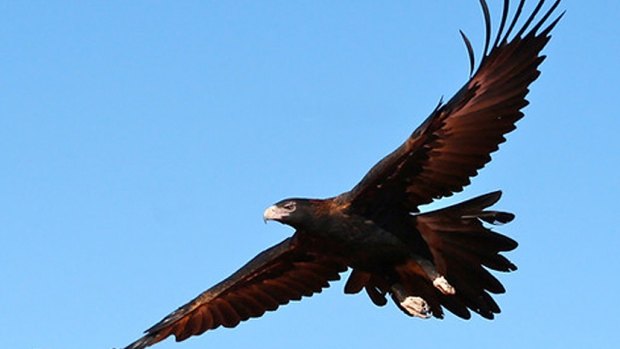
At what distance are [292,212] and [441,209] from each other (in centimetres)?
125

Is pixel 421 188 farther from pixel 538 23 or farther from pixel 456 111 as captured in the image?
pixel 538 23

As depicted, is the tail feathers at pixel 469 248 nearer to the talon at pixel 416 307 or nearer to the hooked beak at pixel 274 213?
the talon at pixel 416 307

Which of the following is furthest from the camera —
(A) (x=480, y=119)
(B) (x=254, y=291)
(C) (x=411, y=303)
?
(B) (x=254, y=291)

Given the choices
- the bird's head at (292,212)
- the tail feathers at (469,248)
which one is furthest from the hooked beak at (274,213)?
the tail feathers at (469,248)

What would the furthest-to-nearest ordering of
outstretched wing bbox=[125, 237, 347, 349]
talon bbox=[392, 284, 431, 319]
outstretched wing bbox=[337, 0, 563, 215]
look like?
outstretched wing bbox=[125, 237, 347, 349], talon bbox=[392, 284, 431, 319], outstretched wing bbox=[337, 0, 563, 215]

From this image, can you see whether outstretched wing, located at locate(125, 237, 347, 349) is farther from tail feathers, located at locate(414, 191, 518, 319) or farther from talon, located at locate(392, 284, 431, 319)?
tail feathers, located at locate(414, 191, 518, 319)

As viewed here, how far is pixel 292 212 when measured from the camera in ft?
47.1

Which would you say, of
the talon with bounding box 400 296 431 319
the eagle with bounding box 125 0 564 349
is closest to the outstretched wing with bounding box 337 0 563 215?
the eagle with bounding box 125 0 564 349

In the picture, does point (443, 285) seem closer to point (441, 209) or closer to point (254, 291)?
point (441, 209)

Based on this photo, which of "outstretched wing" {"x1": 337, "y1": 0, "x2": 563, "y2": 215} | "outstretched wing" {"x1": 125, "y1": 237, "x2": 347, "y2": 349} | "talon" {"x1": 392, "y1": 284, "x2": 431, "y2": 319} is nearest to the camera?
"outstretched wing" {"x1": 337, "y1": 0, "x2": 563, "y2": 215}

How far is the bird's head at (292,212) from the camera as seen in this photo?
14.3 metres

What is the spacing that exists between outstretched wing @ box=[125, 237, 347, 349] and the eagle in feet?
2.40

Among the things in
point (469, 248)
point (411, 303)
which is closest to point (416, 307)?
point (411, 303)

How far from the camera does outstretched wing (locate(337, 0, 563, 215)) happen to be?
14062 mm
